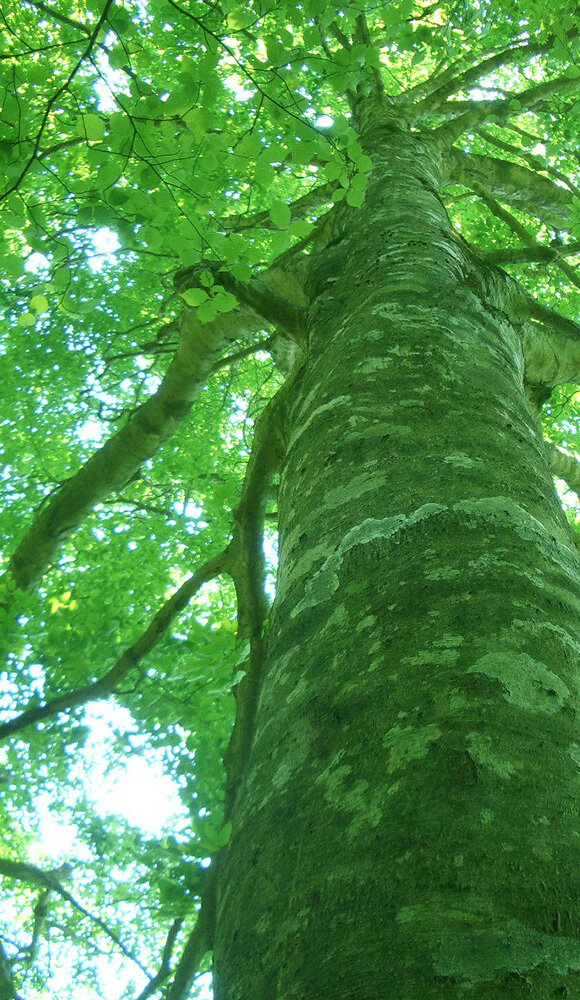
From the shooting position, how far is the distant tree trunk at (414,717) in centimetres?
74

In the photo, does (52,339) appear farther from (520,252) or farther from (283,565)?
(283,565)

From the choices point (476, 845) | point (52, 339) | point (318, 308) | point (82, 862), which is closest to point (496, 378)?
point (318, 308)

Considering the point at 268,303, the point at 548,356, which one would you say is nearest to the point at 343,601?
the point at 268,303

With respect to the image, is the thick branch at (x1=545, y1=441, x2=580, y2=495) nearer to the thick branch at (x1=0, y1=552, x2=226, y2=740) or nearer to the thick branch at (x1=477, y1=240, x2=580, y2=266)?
the thick branch at (x1=477, y1=240, x2=580, y2=266)

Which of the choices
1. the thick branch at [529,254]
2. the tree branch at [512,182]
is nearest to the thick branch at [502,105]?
the tree branch at [512,182]

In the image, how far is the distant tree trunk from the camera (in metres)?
0.74

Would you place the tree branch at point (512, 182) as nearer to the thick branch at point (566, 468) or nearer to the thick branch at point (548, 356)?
the thick branch at point (566, 468)

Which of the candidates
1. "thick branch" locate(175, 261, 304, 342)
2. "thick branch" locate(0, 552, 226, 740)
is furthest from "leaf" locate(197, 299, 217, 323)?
"thick branch" locate(0, 552, 226, 740)

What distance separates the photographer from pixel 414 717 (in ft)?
3.12

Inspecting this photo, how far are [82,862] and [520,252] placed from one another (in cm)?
548

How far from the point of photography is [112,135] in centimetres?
221

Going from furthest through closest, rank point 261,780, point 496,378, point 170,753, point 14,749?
point 14,749
point 170,753
point 496,378
point 261,780

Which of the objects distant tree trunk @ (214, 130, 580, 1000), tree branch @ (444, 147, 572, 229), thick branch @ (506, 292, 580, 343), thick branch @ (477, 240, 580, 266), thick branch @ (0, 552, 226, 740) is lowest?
distant tree trunk @ (214, 130, 580, 1000)

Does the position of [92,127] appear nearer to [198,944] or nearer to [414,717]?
[414,717]
